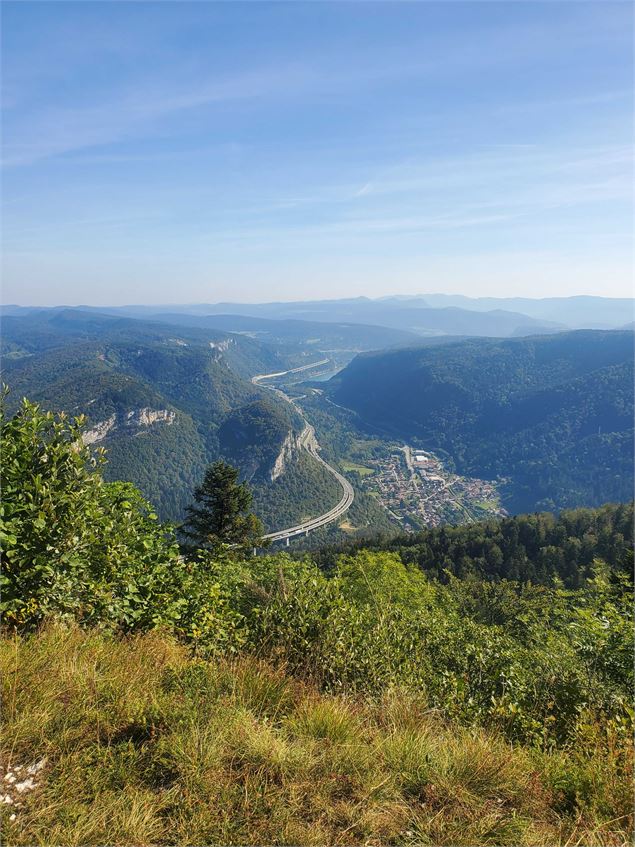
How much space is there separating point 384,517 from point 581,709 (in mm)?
134485

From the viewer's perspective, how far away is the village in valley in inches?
5477

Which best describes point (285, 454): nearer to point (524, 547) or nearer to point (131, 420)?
point (131, 420)

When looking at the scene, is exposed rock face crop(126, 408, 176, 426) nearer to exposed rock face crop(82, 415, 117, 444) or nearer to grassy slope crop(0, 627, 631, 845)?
exposed rock face crop(82, 415, 117, 444)

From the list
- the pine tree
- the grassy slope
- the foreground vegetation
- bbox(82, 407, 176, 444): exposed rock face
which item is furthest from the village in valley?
the grassy slope

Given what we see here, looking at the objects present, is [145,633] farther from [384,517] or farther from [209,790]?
[384,517]

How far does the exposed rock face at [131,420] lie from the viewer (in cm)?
15311

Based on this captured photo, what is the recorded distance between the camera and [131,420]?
535ft

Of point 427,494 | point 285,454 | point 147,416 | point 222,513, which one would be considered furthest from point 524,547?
point 147,416

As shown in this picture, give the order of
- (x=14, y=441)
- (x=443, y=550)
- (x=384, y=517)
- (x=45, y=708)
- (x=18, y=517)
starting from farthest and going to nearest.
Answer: (x=384, y=517) < (x=443, y=550) < (x=14, y=441) < (x=18, y=517) < (x=45, y=708)

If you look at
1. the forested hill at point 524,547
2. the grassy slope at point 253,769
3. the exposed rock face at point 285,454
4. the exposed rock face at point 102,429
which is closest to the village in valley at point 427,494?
the exposed rock face at point 285,454

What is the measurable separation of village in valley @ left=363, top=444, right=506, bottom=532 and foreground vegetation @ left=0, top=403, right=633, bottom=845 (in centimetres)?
12621

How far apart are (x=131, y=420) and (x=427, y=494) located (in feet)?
388

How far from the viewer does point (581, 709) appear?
5.41 m

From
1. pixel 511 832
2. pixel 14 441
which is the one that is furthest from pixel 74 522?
pixel 511 832
